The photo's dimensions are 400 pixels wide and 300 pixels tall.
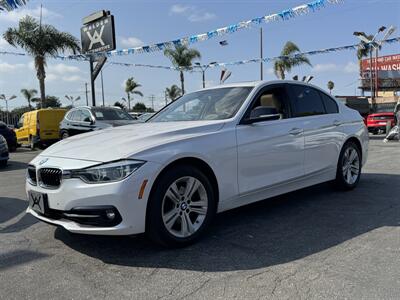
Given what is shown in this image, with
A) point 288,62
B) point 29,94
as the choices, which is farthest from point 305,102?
point 29,94

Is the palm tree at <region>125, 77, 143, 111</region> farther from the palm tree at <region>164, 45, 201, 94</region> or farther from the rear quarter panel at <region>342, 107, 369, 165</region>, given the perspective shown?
the rear quarter panel at <region>342, 107, 369, 165</region>

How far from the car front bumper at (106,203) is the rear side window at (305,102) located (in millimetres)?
2471

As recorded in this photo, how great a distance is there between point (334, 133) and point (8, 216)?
4.49 meters

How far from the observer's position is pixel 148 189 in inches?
142

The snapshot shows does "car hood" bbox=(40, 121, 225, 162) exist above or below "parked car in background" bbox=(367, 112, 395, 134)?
above

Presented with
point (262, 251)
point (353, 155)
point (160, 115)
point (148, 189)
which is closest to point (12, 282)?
point (148, 189)

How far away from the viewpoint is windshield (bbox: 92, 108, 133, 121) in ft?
46.0

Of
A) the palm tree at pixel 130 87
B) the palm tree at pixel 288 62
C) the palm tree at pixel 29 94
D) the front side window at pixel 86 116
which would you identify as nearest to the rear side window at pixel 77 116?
the front side window at pixel 86 116

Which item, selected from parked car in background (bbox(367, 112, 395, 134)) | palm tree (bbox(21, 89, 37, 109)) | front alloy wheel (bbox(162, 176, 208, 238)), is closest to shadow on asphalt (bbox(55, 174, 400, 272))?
front alloy wheel (bbox(162, 176, 208, 238))

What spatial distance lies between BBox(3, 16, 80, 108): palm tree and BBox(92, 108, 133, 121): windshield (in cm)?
1273

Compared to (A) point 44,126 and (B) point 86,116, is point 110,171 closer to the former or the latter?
(B) point 86,116

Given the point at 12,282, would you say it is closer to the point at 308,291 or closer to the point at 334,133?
the point at 308,291

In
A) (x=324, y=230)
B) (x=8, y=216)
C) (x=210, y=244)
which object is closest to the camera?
(x=210, y=244)

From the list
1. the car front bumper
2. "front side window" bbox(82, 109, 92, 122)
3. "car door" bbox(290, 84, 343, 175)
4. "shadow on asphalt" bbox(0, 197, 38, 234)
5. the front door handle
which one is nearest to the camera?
the car front bumper
